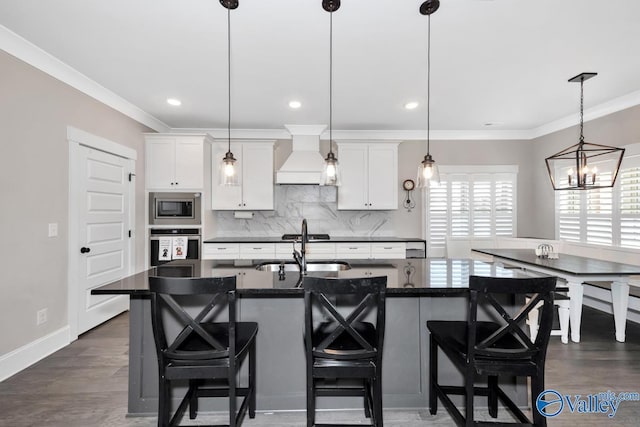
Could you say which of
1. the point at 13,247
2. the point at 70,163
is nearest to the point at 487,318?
the point at 13,247

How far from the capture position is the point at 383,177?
16.3 ft

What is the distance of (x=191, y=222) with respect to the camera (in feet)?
14.9

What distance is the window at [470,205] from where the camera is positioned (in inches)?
207

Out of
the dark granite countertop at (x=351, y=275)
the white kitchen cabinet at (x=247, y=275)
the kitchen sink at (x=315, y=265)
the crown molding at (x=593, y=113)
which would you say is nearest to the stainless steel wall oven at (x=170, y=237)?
the dark granite countertop at (x=351, y=275)

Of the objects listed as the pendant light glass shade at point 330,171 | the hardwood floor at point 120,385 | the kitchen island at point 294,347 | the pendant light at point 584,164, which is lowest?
the hardwood floor at point 120,385

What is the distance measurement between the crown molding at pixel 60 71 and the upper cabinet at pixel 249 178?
1214mm

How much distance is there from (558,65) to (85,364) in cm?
495

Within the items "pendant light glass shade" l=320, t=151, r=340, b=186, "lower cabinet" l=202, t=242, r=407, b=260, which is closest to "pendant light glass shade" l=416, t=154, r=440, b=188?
"pendant light glass shade" l=320, t=151, r=340, b=186

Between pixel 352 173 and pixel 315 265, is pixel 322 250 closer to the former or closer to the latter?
pixel 352 173

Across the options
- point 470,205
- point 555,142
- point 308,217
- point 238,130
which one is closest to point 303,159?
point 308,217

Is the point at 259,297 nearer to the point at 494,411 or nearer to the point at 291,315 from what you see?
the point at 291,315

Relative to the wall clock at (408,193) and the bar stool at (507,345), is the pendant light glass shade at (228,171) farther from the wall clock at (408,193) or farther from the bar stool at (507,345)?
the wall clock at (408,193)

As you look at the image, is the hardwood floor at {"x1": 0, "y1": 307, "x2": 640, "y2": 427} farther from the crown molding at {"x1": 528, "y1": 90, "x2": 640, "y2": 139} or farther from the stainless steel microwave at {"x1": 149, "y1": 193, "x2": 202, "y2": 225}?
the crown molding at {"x1": 528, "y1": 90, "x2": 640, "y2": 139}

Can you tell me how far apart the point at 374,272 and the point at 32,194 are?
2.91m
